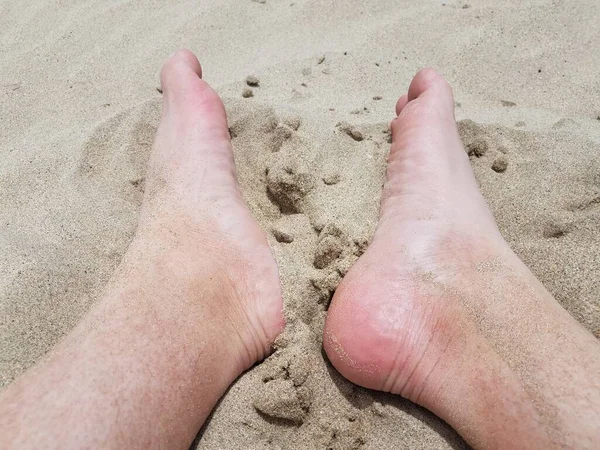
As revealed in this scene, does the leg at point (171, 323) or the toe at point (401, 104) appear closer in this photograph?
the leg at point (171, 323)

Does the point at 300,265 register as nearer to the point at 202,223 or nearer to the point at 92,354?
the point at 202,223

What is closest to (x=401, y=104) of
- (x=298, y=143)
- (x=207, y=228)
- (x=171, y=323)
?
(x=298, y=143)

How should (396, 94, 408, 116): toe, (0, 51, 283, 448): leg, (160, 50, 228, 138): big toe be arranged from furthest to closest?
(396, 94, 408, 116): toe < (160, 50, 228, 138): big toe < (0, 51, 283, 448): leg

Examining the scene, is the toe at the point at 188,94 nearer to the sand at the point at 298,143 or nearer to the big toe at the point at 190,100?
the big toe at the point at 190,100

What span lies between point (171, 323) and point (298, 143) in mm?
722

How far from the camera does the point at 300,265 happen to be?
1.32m

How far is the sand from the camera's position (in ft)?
3.79

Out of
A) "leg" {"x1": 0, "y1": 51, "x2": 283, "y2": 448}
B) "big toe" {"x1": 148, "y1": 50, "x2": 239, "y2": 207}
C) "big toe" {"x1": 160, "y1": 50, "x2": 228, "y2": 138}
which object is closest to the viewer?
"leg" {"x1": 0, "y1": 51, "x2": 283, "y2": 448}

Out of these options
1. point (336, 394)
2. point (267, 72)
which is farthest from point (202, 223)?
point (267, 72)

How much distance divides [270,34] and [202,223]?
116 cm

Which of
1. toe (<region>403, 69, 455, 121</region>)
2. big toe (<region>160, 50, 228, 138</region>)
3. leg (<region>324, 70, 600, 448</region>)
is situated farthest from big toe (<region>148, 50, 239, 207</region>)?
toe (<region>403, 69, 455, 121</region>)

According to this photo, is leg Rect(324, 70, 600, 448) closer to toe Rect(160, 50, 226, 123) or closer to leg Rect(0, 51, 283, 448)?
leg Rect(0, 51, 283, 448)

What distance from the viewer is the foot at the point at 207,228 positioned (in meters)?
1.20

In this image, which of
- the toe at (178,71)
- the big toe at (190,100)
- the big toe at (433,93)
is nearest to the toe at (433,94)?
→ the big toe at (433,93)
